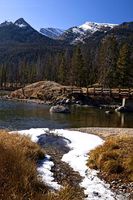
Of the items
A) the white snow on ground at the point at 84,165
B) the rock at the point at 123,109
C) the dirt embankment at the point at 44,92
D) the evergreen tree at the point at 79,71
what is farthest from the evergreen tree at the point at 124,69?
the white snow on ground at the point at 84,165

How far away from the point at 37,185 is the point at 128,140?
908 centimetres

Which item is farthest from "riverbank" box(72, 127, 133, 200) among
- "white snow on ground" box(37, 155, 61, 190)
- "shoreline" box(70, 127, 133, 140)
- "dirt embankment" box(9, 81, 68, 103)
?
"dirt embankment" box(9, 81, 68, 103)

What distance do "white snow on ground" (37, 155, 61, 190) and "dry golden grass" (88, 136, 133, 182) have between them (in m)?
1.83

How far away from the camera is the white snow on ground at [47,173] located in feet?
38.5

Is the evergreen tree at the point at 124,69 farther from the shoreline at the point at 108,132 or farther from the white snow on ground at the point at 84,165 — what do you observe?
the white snow on ground at the point at 84,165

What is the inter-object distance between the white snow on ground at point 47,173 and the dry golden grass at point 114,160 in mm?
1831

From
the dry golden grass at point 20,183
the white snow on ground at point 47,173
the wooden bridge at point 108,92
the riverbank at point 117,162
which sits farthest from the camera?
the wooden bridge at point 108,92

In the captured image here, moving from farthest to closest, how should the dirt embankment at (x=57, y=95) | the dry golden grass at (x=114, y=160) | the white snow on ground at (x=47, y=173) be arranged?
the dirt embankment at (x=57, y=95)
the dry golden grass at (x=114, y=160)
the white snow on ground at (x=47, y=173)

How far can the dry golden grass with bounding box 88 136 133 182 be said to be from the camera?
14.2 meters

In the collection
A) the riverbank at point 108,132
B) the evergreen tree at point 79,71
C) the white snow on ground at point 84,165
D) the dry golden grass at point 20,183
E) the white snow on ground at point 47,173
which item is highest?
the evergreen tree at point 79,71

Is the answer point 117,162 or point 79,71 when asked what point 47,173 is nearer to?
point 117,162

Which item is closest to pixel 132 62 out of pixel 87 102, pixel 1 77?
pixel 87 102

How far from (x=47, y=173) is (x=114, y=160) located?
3239 millimetres

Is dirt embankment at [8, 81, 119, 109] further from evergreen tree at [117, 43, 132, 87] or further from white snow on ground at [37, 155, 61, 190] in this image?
white snow on ground at [37, 155, 61, 190]
